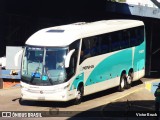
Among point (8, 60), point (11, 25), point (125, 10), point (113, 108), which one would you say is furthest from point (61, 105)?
point (11, 25)

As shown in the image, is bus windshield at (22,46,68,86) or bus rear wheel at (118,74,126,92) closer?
bus windshield at (22,46,68,86)

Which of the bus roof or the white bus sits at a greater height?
the bus roof

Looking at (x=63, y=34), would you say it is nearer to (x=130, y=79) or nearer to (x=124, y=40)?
(x=124, y=40)

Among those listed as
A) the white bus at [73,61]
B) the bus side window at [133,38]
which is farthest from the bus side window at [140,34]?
the white bus at [73,61]

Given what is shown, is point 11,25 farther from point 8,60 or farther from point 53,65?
point 53,65

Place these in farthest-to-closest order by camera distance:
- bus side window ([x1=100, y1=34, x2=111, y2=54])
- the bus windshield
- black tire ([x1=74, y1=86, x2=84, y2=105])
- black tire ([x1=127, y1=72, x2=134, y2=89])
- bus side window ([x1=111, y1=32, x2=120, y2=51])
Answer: black tire ([x1=127, y1=72, x2=134, y2=89]) → bus side window ([x1=111, y1=32, x2=120, y2=51]) → bus side window ([x1=100, y1=34, x2=111, y2=54]) → black tire ([x1=74, y1=86, x2=84, y2=105]) → the bus windshield

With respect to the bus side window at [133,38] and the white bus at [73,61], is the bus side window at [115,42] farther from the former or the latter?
the bus side window at [133,38]

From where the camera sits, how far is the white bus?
755 inches

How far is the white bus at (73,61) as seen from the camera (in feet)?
63.0

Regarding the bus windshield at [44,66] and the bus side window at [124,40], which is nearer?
the bus windshield at [44,66]

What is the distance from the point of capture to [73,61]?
19.6 meters

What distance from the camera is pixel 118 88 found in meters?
23.7

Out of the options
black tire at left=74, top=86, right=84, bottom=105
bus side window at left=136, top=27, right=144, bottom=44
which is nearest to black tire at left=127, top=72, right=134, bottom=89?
bus side window at left=136, top=27, right=144, bottom=44

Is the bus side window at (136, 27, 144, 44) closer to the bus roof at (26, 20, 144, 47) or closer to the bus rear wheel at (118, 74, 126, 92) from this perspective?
the bus rear wheel at (118, 74, 126, 92)
